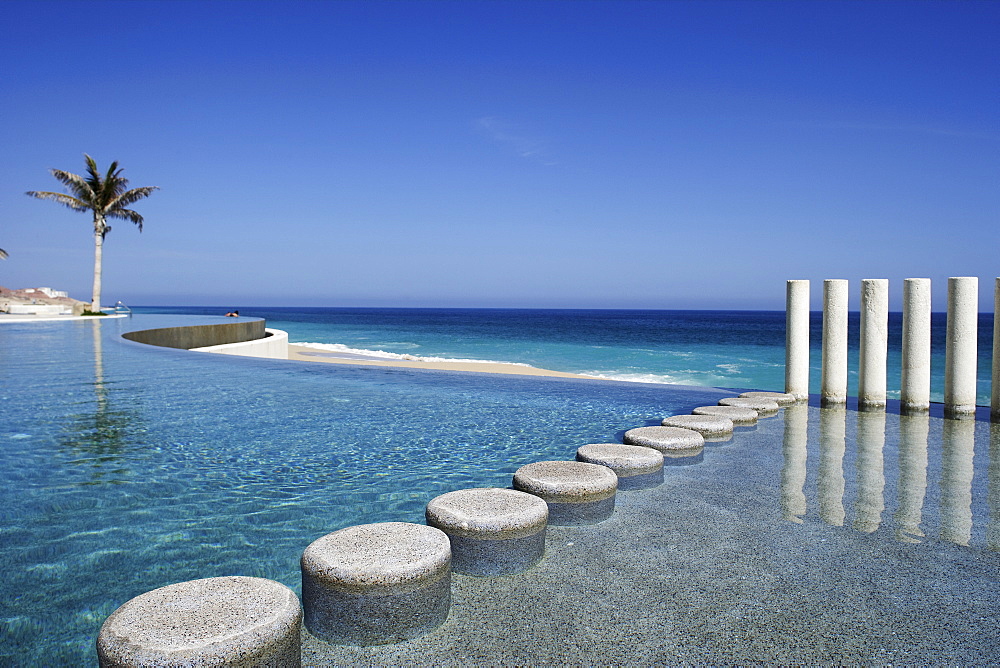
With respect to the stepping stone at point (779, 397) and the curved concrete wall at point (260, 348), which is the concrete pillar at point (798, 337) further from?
the curved concrete wall at point (260, 348)

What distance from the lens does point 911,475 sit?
203 inches

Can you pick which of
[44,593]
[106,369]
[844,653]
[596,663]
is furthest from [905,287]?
[106,369]

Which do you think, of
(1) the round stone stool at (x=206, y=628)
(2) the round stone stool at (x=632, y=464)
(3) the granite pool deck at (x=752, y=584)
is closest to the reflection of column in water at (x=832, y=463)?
(3) the granite pool deck at (x=752, y=584)

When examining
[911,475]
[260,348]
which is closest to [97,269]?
[260,348]

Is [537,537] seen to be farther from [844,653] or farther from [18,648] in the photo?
[18,648]

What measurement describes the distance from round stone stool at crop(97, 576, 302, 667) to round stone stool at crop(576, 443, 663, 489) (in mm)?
2860

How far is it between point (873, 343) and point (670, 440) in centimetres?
437

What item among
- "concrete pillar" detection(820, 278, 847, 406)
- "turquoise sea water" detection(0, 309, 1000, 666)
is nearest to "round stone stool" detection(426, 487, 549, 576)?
"turquoise sea water" detection(0, 309, 1000, 666)

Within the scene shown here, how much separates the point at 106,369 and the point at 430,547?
1062cm

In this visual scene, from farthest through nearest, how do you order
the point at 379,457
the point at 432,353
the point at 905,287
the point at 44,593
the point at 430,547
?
the point at 432,353 → the point at 905,287 → the point at 379,457 → the point at 44,593 → the point at 430,547

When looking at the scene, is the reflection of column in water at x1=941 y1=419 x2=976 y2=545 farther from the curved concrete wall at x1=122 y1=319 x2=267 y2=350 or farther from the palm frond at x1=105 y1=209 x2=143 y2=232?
the palm frond at x1=105 y1=209 x2=143 y2=232

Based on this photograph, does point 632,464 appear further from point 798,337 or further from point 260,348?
point 260,348

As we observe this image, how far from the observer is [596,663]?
2480mm

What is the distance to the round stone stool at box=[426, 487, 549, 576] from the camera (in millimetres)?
3229
